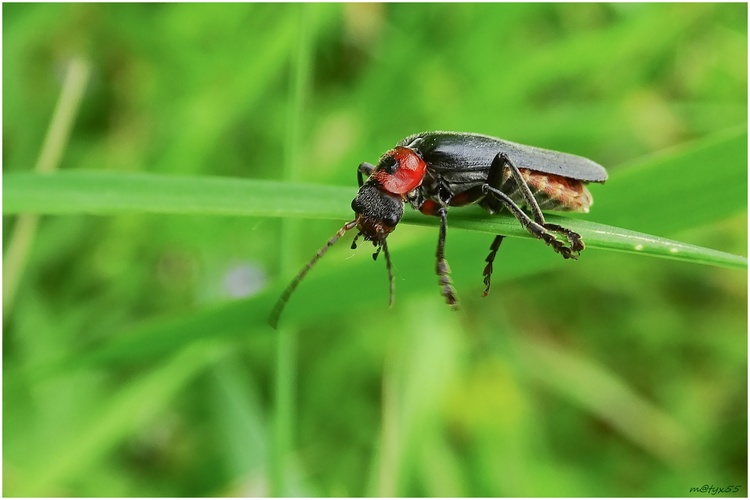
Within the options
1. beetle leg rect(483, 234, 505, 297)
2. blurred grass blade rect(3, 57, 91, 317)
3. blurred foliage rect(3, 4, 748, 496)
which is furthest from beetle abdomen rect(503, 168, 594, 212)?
blurred grass blade rect(3, 57, 91, 317)

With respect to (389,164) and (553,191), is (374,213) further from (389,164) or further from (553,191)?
(553,191)

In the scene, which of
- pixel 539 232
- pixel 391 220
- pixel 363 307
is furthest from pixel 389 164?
pixel 363 307

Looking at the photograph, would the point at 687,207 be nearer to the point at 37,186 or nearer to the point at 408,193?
the point at 408,193

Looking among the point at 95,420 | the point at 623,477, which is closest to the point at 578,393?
the point at 623,477

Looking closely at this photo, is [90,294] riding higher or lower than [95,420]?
higher

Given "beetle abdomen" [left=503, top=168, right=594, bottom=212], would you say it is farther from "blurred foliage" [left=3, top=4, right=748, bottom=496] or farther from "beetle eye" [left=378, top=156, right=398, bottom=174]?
"blurred foliage" [left=3, top=4, right=748, bottom=496]

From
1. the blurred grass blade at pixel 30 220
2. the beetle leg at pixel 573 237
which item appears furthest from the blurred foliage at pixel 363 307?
the beetle leg at pixel 573 237

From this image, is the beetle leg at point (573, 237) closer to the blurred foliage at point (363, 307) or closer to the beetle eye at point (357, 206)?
the beetle eye at point (357, 206)
